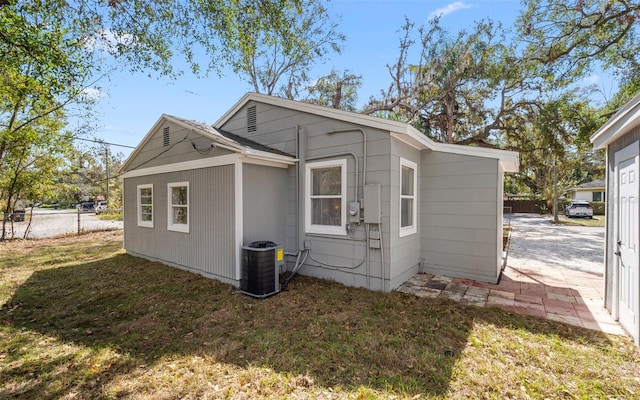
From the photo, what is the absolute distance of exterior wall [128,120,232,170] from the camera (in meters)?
5.75

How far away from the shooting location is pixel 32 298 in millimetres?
4832

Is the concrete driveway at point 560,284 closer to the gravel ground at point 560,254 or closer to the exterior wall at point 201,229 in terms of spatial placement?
the gravel ground at point 560,254

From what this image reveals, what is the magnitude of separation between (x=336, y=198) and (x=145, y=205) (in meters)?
5.52

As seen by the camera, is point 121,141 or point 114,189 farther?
point 114,189

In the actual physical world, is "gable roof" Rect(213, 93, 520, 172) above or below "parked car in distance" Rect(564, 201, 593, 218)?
above

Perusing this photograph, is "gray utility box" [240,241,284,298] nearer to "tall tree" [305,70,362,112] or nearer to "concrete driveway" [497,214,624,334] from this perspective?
"concrete driveway" [497,214,624,334]

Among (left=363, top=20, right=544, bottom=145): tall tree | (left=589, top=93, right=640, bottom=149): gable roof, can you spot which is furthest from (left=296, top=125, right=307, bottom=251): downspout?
(left=363, top=20, right=544, bottom=145): tall tree

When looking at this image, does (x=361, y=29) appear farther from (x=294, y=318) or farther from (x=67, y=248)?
(x=67, y=248)

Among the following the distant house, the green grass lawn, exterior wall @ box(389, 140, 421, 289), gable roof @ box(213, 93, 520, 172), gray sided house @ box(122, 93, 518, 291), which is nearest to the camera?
the green grass lawn

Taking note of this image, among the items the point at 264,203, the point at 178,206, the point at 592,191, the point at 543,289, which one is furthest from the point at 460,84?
the point at 592,191

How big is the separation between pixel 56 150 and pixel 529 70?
1861cm

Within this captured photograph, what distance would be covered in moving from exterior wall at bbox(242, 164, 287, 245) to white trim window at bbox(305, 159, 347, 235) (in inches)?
25.0

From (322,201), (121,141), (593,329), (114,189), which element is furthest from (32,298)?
(114,189)

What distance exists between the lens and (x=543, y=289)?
501 centimetres
